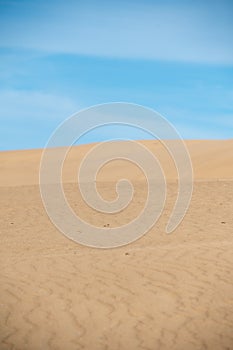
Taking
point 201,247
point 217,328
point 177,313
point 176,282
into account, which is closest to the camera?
point 217,328

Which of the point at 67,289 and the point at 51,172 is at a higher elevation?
the point at 51,172

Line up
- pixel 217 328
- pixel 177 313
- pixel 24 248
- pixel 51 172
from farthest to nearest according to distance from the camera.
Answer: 1. pixel 51 172
2. pixel 24 248
3. pixel 177 313
4. pixel 217 328

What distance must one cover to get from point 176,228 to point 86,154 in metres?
32.7

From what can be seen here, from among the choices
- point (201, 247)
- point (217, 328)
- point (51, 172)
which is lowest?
point (217, 328)

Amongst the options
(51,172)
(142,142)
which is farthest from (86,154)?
(51,172)

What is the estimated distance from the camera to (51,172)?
38.7m

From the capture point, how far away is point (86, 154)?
47.6 m

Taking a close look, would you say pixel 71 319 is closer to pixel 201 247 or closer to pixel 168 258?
pixel 168 258

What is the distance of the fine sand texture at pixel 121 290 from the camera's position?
23.4 ft

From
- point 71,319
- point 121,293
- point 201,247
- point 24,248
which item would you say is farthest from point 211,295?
point 24,248

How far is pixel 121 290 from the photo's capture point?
8.82 meters

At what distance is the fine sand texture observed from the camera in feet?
23.4

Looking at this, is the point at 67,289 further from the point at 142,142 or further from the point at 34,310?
the point at 142,142

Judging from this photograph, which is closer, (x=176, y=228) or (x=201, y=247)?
(x=201, y=247)
